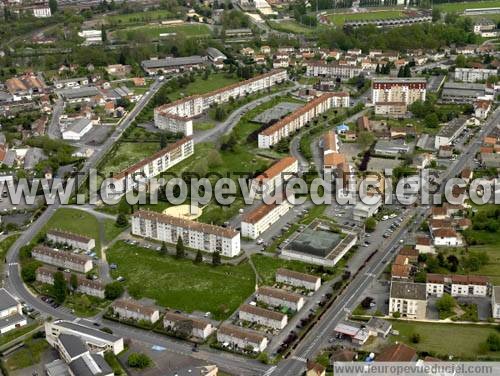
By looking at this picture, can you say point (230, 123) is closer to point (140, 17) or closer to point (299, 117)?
point (299, 117)

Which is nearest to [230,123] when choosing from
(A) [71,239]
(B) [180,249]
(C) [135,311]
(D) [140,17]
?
(A) [71,239]

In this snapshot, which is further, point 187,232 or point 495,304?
point 187,232

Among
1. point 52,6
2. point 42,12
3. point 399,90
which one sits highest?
point 52,6

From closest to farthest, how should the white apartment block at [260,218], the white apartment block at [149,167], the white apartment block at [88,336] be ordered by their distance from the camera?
1. the white apartment block at [88,336]
2. the white apartment block at [260,218]
3. the white apartment block at [149,167]

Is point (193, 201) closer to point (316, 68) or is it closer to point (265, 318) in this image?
point (265, 318)

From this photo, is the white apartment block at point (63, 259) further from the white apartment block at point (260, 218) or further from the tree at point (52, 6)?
the tree at point (52, 6)

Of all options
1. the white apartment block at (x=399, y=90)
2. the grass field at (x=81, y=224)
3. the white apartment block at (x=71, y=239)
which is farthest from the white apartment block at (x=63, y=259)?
the white apartment block at (x=399, y=90)
